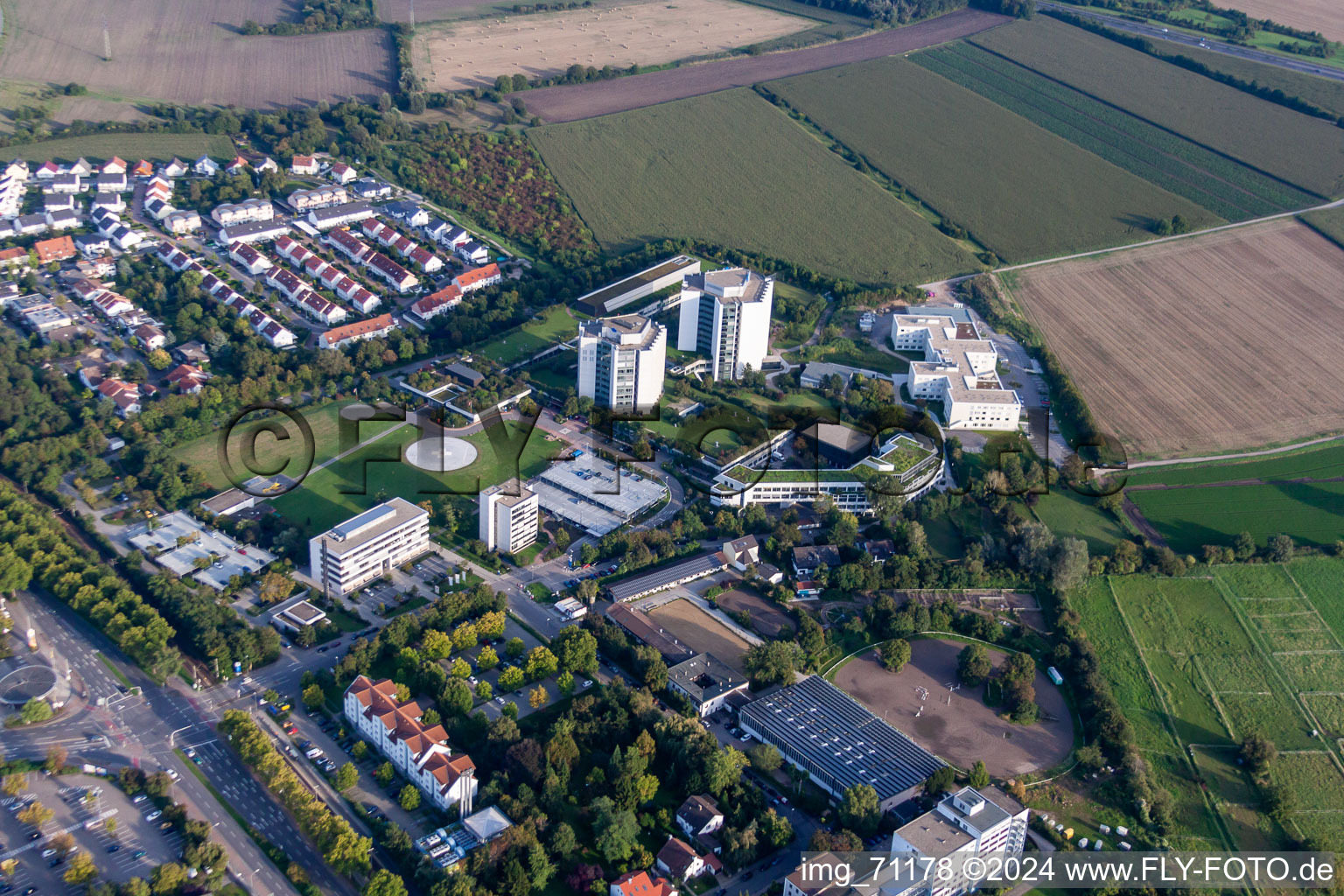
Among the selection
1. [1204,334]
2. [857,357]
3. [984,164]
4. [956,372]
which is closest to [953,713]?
[956,372]

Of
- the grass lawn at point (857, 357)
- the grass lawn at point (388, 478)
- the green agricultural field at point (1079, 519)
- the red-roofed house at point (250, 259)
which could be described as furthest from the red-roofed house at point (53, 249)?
the green agricultural field at point (1079, 519)

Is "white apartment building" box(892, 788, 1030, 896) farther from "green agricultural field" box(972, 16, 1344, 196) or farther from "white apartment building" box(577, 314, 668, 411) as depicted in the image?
"green agricultural field" box(972, 16, 1344, 196)

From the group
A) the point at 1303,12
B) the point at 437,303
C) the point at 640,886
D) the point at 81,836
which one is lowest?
the point at 81,836

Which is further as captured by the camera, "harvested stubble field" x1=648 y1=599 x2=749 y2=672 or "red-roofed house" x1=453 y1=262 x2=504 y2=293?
"red-roofed house" x1=453 y1=262 x2=504 y2=293

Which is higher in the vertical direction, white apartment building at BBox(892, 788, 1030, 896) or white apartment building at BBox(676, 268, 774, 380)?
white apartment building at BBox(676, 268, 774, 380)

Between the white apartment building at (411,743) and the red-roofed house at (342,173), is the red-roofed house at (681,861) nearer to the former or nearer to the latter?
the white apartment building at (411,743)

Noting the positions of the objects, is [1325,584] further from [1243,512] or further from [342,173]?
[342,173]

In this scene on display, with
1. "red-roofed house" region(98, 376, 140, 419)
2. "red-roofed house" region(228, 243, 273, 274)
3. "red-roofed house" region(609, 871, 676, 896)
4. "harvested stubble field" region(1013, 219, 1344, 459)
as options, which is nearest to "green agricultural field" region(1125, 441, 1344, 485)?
"harvested stubble field" region(1013, 219, 1344, 459)
